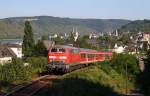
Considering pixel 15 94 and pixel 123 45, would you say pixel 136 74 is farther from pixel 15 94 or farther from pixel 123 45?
pixel 123 45

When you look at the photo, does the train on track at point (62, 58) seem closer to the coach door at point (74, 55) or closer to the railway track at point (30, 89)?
the coach door at point (74, 55)

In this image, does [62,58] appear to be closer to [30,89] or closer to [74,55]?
[74,55]

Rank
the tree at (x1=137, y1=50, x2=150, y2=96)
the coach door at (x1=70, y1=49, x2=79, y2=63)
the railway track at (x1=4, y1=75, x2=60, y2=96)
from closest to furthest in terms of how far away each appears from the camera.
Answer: the railway track at (x1=4, y1=75, x2=60, y2=96), the tree at (x1=137, y1=50, x2=150, y2=96), the coach door at (x1=70, y1=49, x2=79, y2=63)

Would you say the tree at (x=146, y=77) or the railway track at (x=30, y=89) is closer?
the railway track at (x=30, y=89)

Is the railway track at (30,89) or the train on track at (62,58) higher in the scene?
the train on track at (62,58)

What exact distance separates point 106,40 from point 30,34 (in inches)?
2509

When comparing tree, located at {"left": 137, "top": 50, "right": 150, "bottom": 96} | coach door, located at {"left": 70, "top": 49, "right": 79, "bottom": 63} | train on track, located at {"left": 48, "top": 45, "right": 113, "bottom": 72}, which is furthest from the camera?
coach door, located at {"left": 70, "top": 49, "right": 79, "bottom": 63}

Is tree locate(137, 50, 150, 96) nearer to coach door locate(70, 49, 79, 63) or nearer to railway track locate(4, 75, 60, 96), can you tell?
coach door locate(70, 49, 79, 63)

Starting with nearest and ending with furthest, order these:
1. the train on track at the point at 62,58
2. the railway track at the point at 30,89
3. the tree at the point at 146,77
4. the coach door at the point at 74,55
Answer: the railway track at the point at 30,89 → the tree at the point at 146,77 → the train on track at the point at 62,58 → the coach door at the point at 74,55

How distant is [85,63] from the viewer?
46344 mm

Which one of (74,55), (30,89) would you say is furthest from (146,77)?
(30,89)

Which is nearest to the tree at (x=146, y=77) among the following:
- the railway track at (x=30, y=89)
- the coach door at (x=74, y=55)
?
the coach door at (x=74, y=55)

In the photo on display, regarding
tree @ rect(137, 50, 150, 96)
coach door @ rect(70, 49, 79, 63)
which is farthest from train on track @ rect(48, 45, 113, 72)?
tree @ rect(137, 50, 150, 96)

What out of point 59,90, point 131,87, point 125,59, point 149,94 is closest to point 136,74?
point 125,59
